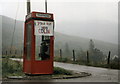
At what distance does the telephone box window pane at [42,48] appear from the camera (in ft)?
40.7

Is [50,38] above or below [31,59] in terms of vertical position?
above

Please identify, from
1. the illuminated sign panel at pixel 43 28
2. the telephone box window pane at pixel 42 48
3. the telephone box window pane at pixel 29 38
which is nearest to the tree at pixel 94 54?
the telephone box window pane at pixel 42 48

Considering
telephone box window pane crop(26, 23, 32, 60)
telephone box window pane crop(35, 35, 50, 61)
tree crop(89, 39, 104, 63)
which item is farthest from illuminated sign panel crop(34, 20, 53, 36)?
tree crop(89, 39, 104, 63)

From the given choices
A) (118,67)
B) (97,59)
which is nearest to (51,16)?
(118,67)

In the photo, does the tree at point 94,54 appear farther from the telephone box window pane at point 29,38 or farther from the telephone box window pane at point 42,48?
the telephone box window pane at point 29,38

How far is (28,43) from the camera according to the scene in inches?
502

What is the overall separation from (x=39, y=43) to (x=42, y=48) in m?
0.28

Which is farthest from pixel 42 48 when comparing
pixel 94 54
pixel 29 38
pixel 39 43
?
pixel 94 54

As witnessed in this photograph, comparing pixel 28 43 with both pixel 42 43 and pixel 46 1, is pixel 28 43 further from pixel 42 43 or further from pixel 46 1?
pixel 46 1

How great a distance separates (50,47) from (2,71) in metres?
2.70

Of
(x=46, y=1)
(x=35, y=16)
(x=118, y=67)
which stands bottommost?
(x=118, y=67)

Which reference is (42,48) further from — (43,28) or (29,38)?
(43,28)

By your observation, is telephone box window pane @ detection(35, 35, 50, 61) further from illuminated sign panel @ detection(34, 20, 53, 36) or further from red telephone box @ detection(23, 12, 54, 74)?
illuminated sign panel @ detection(34, 20, 53, 36)

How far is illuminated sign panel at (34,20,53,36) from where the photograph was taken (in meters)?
12.3
